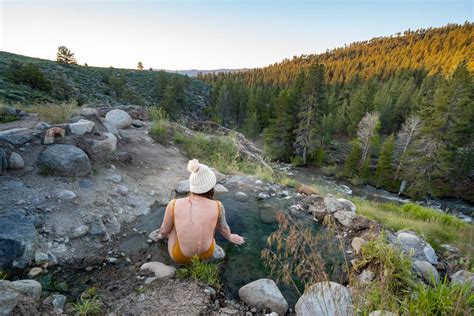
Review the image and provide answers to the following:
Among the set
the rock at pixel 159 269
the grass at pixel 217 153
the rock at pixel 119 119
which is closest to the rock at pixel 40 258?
the rock at pixel 159 269

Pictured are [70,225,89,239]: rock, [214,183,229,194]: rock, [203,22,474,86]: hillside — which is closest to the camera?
[70,225,89,239]: rock

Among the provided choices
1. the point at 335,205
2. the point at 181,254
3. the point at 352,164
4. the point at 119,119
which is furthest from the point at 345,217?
the point at 352,164

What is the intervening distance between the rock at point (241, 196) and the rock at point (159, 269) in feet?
9.18

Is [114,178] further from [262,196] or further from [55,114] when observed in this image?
[262,196]

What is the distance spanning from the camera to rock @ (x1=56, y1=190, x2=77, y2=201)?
3.93 metres

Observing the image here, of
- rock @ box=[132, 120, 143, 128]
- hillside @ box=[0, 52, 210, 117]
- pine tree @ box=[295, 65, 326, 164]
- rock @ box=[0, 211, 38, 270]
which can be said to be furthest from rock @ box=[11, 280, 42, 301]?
pine tree @ box=[295, 65, 326, 164]

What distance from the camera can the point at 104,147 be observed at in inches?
216

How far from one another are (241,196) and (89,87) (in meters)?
35.9

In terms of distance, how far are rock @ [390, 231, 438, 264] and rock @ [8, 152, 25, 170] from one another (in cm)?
689

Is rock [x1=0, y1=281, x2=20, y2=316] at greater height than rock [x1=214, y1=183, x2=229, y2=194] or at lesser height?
greater

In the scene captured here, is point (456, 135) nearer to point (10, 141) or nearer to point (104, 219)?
point (104, 219)

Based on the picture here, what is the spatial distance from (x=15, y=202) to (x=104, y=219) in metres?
1.30

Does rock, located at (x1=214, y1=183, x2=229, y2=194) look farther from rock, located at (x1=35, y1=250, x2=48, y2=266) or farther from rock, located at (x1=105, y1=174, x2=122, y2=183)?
rock, located at (x1=35, y1=250, x2=48, y2=266)

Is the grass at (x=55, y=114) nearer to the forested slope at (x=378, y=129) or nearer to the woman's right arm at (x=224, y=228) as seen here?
the woman's right arm at (x=224, y=228)
